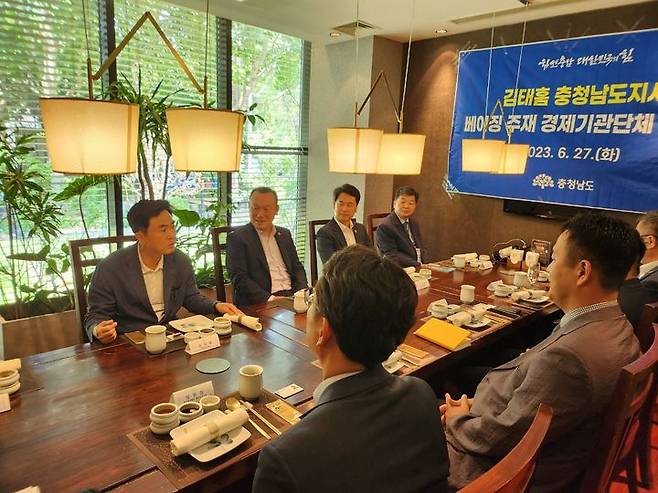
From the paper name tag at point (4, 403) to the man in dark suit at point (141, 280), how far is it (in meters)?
0.60

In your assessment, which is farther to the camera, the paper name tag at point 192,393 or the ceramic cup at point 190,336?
the ceramic cup at point 190,336

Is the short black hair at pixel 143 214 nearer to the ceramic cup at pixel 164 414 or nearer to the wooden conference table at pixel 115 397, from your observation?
the wooden conference table at pixel 115 397

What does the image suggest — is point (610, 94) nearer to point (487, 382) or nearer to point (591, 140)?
point (591, 140)

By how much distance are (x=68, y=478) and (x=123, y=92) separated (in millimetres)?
2654

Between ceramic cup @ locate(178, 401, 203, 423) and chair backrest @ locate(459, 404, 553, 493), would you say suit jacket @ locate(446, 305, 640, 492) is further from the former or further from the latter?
ceramic cup @ locate(178, 401, 203, 423)

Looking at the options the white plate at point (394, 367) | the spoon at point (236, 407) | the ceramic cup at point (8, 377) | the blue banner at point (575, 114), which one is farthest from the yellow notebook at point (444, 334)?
the blue banner at point (575, 114)

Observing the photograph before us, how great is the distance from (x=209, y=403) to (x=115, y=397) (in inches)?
12.6

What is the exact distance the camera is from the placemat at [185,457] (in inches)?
41.9

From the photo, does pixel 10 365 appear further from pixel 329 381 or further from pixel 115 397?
pixel 329 381

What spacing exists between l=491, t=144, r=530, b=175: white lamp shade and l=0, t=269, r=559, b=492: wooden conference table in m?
1.32

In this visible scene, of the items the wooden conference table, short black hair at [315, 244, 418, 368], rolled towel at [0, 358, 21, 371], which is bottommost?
the wooden conference table

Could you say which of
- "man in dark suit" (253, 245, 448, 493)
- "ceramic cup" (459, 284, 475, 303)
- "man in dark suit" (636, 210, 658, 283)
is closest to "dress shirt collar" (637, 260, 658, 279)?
"man in dark suit" (636, 210, 658, 283)

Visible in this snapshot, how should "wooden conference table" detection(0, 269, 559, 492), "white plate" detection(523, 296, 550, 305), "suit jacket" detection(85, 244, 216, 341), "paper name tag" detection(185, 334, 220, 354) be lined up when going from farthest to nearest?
1. "white plate" detection(523, 296, 550, 305)
2. "suit jacket" detection(85, 244, 216, 341)
3. "paper name tag" detection(185, 334, 220, 354)
4. "wooden conference table" detection(0, 269, 559, 492)

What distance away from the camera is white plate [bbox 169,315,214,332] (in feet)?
6.32
